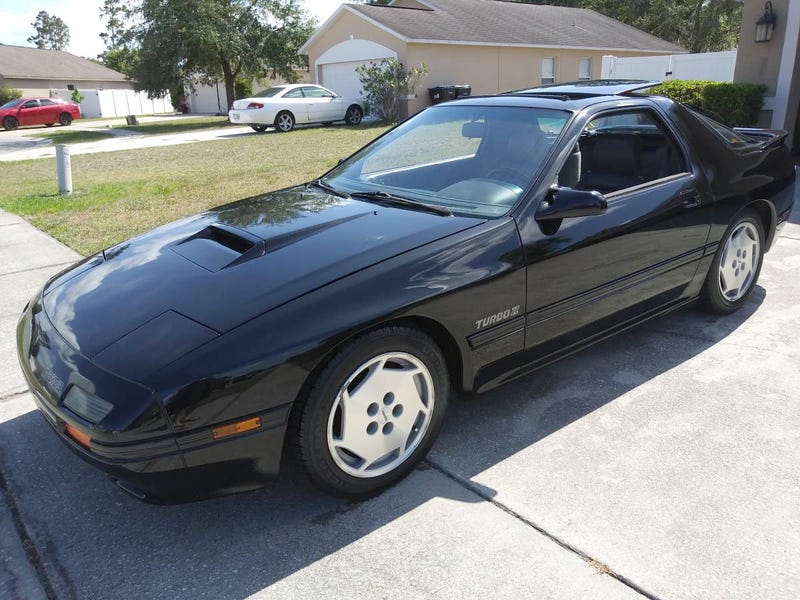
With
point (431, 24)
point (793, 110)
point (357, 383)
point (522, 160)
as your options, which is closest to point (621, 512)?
point (357, 383)

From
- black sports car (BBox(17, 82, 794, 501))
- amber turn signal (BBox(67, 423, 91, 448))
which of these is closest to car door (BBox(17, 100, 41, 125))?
black sports car (BBox(17, 82, 794, 501))

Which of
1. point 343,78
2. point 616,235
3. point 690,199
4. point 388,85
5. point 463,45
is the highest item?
point 463,45

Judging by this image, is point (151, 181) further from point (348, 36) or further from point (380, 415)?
point (348, 36)

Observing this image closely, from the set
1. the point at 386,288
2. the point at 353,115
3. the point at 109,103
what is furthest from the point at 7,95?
the point at 386,288

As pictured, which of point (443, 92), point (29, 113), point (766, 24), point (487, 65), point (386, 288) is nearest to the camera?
point (386, 288)

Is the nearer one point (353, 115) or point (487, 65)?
point (353, 115)

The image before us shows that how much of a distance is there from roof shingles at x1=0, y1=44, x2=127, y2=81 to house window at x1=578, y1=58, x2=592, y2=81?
37.9 metres

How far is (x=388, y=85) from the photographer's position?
22.3 metres

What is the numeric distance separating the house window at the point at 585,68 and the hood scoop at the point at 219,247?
1120 inches

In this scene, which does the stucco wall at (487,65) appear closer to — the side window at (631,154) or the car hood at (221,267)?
the side window at (631,154)

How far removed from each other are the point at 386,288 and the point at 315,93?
67.5 ft

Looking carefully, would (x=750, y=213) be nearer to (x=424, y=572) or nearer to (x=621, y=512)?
(x=621, y=512)

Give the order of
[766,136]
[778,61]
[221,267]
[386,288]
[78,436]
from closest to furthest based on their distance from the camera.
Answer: [78,436]
[386,288]
[221,267]
[766,136]
[778,61]

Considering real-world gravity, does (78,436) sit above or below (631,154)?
below
